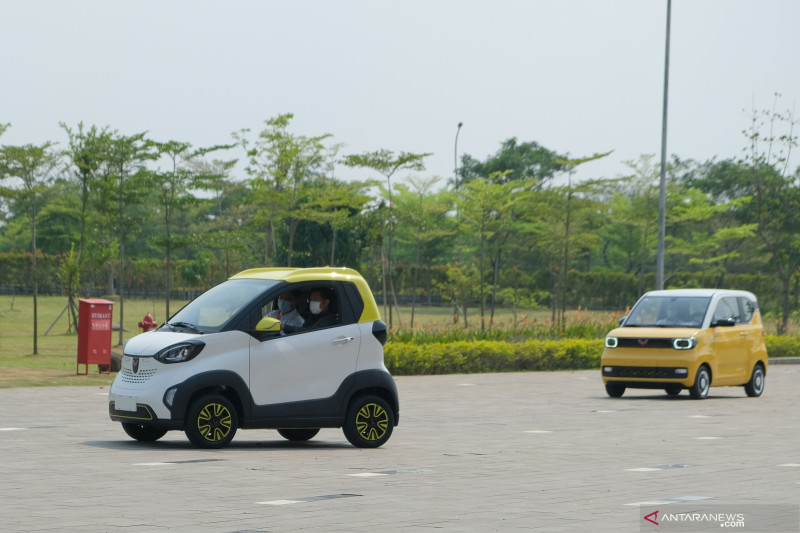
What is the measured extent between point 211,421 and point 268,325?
111 cm

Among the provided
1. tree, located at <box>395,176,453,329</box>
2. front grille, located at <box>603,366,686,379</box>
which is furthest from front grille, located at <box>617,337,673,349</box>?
tree, located at <box>395,176,453,329</box>

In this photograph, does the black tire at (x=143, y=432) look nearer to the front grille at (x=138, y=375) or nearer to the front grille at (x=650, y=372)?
the front grille at (x=138, y=375)

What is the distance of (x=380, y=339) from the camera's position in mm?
13008

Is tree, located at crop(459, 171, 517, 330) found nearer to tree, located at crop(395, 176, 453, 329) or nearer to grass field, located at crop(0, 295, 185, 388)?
tree, located at crop(395, 176, 453, 329)

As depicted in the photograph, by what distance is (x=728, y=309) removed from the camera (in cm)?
2198

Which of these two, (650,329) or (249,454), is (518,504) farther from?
(650,329)

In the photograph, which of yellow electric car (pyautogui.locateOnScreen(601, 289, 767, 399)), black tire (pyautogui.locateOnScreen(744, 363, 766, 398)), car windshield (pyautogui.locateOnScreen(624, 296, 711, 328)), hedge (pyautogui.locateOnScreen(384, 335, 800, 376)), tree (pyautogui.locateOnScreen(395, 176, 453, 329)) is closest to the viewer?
yellow electric car (pyautogui.locateOnScreen(601, 289, 767, 399))

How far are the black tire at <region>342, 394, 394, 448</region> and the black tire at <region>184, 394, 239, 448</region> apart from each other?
1.27 meters

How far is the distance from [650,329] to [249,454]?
11.0 metres

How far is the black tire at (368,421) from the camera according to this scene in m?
12.8

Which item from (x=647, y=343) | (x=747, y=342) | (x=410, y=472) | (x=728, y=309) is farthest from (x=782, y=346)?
(x=410, y=472)

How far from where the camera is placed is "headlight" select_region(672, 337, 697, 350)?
67.2 feet

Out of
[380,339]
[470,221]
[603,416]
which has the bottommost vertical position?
[603,416]

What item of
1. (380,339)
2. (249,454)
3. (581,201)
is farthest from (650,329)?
(581,201)
